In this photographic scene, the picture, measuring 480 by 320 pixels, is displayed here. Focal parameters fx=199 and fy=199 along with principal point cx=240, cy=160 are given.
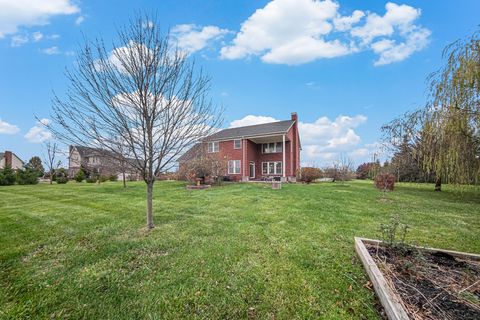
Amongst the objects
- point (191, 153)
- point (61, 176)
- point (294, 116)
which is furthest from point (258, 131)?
point (61, 176)

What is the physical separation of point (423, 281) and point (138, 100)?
6.32 m

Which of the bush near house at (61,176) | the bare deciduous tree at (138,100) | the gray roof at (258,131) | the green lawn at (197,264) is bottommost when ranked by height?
the green lawn at (197,264)

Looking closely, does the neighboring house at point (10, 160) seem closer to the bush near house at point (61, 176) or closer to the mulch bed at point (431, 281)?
the bush near house at point (61, 176)

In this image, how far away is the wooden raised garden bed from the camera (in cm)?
219

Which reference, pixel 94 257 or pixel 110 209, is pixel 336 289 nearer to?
pixel 94 257

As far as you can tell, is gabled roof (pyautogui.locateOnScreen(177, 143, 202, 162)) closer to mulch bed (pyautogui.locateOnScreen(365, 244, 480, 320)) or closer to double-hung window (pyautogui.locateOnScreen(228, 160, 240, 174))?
mulch bed (pyautogui.locateOnScreen(365, 244, 480, 320))

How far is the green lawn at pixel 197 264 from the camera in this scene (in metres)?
2.50

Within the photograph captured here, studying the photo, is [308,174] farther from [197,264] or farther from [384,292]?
[384,292]

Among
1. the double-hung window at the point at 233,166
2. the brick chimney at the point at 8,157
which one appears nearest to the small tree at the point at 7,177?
the brick chimney at the point at 8,157

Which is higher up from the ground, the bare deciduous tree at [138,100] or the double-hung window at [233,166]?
the bare deciduous tree at [138,100]

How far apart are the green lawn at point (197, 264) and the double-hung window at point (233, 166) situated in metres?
16.1

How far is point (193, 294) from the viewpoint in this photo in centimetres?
274

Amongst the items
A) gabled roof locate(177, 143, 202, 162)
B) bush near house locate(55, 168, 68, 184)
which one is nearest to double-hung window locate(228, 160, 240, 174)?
gabled roof locate(177, 143, 202, 162)

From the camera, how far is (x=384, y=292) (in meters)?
2.40
